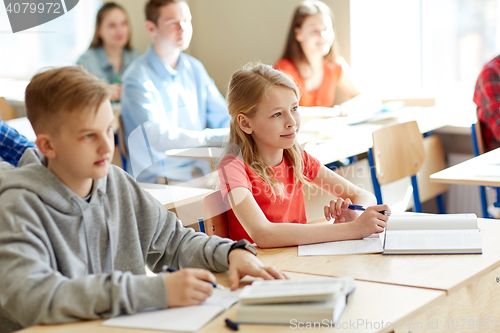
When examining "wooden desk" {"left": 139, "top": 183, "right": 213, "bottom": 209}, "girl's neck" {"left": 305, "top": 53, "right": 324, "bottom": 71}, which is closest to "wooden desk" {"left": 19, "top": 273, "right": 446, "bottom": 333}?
"wooden desk" {"left": 139, "top": 183, "right": 213, "bottom": 209}

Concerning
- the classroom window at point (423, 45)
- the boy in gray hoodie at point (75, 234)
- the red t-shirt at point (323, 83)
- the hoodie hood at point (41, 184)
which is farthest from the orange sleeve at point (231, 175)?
the classroom window at point (423, 45)

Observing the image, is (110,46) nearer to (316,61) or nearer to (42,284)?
(316,61)

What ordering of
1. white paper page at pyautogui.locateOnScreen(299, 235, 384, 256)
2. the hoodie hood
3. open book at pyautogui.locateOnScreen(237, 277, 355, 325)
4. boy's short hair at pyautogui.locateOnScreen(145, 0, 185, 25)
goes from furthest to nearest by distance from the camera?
boy's short hair at pyautogui.locateOnScreen(145, 0, 185, 25), white paper page at pyautogui.locateOnScreen(299, 235, 384, 256), the hoodie hood, open book at pyautogui.locateOnScreen(237, 277, 355, 325)

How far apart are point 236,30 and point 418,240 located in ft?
11.0

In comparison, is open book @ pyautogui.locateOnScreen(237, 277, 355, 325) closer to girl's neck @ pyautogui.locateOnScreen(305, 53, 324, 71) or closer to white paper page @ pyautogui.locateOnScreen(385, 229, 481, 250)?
white paper page @ pyautogui.locateOnScreen(385, 229, 481, 250)

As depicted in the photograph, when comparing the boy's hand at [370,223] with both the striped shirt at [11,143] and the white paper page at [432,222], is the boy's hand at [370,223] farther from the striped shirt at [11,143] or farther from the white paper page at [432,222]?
the striped shirt at [11,143]

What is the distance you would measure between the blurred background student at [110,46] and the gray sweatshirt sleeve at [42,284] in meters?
3.27

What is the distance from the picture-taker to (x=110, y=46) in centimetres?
420

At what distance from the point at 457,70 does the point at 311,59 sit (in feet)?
3.47

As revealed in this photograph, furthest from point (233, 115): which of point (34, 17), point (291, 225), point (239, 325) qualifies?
point (34, 17)

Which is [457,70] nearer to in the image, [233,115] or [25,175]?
[233,115]

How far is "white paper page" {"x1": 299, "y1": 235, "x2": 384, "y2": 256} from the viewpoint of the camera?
1.28m

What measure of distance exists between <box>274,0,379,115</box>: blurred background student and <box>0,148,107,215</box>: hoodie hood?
235 centimetres

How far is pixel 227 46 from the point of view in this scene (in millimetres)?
4465
